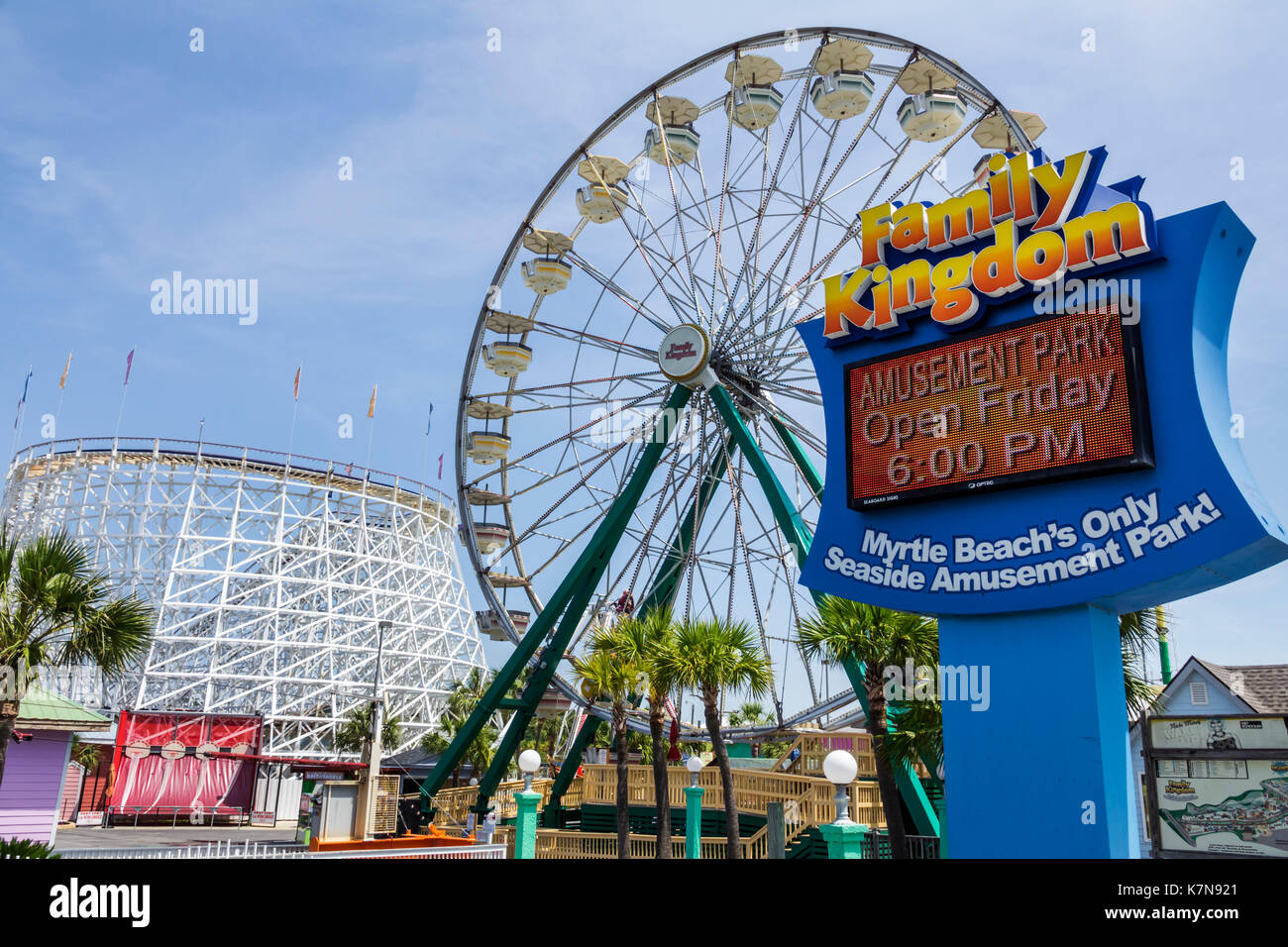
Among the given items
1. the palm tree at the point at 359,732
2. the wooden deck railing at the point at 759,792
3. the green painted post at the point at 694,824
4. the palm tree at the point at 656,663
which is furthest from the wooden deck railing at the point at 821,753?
the palm tree at the point at 359,732

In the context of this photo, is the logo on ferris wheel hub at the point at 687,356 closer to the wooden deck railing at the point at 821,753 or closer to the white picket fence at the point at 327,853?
the wooden deck railing at the point at 821,753

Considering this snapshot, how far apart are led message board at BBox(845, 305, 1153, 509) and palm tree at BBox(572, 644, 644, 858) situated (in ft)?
26.5

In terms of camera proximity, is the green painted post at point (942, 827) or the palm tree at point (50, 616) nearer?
the green painted post at point (942, 827)

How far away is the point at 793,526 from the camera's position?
2111 cm

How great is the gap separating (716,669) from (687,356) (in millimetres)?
8940

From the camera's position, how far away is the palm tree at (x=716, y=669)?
17.9 metres

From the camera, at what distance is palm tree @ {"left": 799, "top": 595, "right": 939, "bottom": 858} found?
1379cm

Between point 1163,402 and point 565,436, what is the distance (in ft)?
61.6

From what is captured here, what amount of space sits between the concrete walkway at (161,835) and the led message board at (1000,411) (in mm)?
23564

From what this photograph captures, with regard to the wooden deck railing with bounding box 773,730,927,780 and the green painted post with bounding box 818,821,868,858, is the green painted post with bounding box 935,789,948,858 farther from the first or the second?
the green painted post with bounding box 818,821,868,858

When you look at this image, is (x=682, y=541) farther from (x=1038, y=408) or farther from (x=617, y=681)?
(x=1038, y=408)

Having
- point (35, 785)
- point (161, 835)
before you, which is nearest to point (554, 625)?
point (35, 785)

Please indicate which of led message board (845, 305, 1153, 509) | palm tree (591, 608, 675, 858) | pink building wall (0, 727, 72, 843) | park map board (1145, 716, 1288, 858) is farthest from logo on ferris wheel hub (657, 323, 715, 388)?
pink building wall (0, 727, 72, 843)
